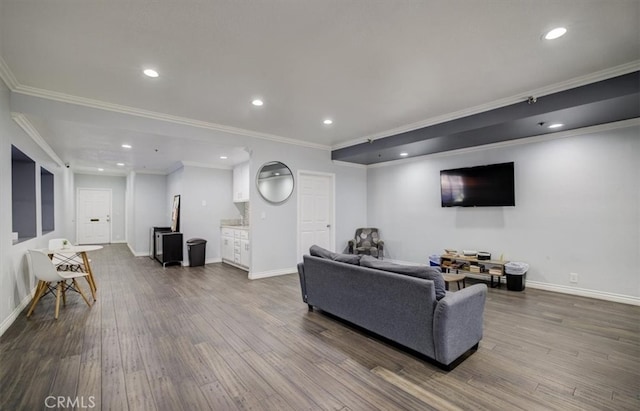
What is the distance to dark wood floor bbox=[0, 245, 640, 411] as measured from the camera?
73.3 inches

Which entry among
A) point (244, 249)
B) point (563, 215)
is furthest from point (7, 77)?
point (563, 215)

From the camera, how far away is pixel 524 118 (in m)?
3.49

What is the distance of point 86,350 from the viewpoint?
2.52 meters

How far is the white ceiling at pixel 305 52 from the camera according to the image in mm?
2012

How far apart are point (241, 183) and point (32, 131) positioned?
11.7ft

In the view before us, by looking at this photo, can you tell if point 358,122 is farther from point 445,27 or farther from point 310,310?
point 310,310

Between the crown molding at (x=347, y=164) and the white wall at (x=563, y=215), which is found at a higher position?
the crown molding at (x=347, y=164)

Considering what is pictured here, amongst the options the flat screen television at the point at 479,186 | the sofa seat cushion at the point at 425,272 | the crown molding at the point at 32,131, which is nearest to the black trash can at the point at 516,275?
the flat screen television at the point at 479,186

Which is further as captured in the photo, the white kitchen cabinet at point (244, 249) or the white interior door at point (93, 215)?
the white interior door at point (93, 215)

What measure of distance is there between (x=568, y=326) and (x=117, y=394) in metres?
4.11

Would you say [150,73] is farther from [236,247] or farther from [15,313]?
[236,247]

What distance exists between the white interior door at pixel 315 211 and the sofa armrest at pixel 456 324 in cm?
381

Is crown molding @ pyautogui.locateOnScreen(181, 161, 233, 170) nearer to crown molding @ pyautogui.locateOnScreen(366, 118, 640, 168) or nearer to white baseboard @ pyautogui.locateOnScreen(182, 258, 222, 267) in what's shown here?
white baseboard @ pyautogui.locateOnScreen(182, 258, 222, 267)

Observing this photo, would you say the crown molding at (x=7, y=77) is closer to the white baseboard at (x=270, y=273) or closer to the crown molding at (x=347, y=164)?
the white baseboard at (x=270, y=273)
